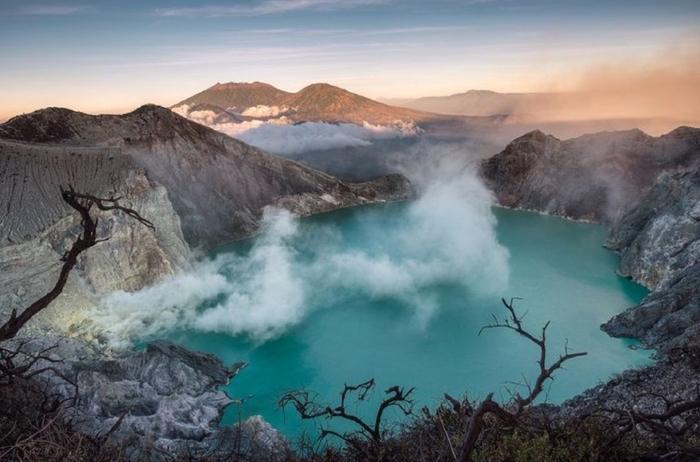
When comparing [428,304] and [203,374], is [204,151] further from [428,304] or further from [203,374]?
[203,374]

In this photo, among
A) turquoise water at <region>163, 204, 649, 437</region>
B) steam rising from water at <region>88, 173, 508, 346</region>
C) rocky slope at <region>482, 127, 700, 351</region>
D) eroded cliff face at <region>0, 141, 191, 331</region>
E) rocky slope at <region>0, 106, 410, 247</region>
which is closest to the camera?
turquoise water at <region>163, 204, 649, 437</region>

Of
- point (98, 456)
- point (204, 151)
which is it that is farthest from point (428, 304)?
point (204, 151)

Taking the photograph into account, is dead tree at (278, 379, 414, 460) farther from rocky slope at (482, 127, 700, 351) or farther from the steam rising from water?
the steam rising from water

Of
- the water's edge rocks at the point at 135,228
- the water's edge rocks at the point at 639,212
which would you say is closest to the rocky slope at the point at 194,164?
the water's edge rocks at the point at 135,228

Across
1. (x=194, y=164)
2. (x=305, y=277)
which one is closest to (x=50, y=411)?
(x=305, y=277)

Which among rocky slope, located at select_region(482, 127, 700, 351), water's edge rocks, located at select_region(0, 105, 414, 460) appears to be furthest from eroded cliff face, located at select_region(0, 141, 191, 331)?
rocky slope, located at select_region(482, 127, 700, 351)
